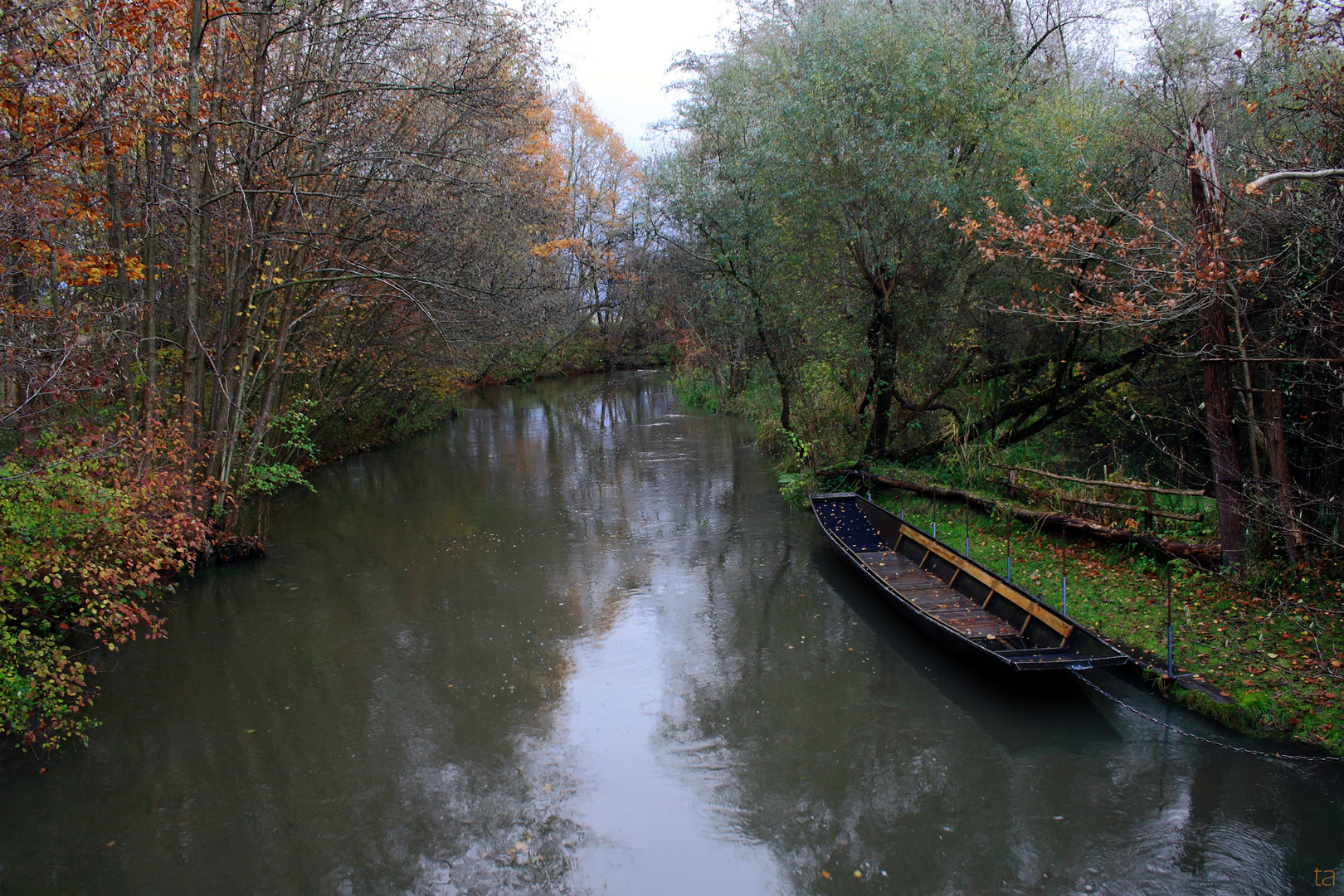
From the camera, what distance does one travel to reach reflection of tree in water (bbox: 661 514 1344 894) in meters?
4.89

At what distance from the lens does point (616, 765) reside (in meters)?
6.31

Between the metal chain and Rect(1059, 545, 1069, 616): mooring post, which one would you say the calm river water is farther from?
Rect(1059, 545, 1069, 616): mooring post

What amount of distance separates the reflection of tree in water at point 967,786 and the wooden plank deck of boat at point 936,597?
0.40m

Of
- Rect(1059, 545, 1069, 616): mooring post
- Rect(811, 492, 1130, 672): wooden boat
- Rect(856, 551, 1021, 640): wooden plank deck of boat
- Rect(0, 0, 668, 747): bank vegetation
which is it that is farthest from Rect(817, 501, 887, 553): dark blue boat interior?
Rect(0, 0, 668, 747): bank vegetation

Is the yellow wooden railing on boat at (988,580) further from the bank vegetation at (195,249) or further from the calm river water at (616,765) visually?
the bank vegetation at (195,249)

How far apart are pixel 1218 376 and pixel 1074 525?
8.60 feet

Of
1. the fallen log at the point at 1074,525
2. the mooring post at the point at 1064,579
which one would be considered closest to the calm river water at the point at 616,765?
the mooring post at the point at 1064,579

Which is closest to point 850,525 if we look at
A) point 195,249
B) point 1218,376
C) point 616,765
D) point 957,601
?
point 957,601

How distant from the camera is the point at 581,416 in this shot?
27719 millimetres

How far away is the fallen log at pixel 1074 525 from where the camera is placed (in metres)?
8.18

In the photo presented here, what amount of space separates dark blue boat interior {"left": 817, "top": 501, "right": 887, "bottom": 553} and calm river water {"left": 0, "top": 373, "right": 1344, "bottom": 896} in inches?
17.3

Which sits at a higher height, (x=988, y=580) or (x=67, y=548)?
(x=67, y=548)

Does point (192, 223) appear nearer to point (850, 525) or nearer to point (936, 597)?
point (850, 525)

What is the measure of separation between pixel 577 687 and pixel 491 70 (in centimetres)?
Result: 779
